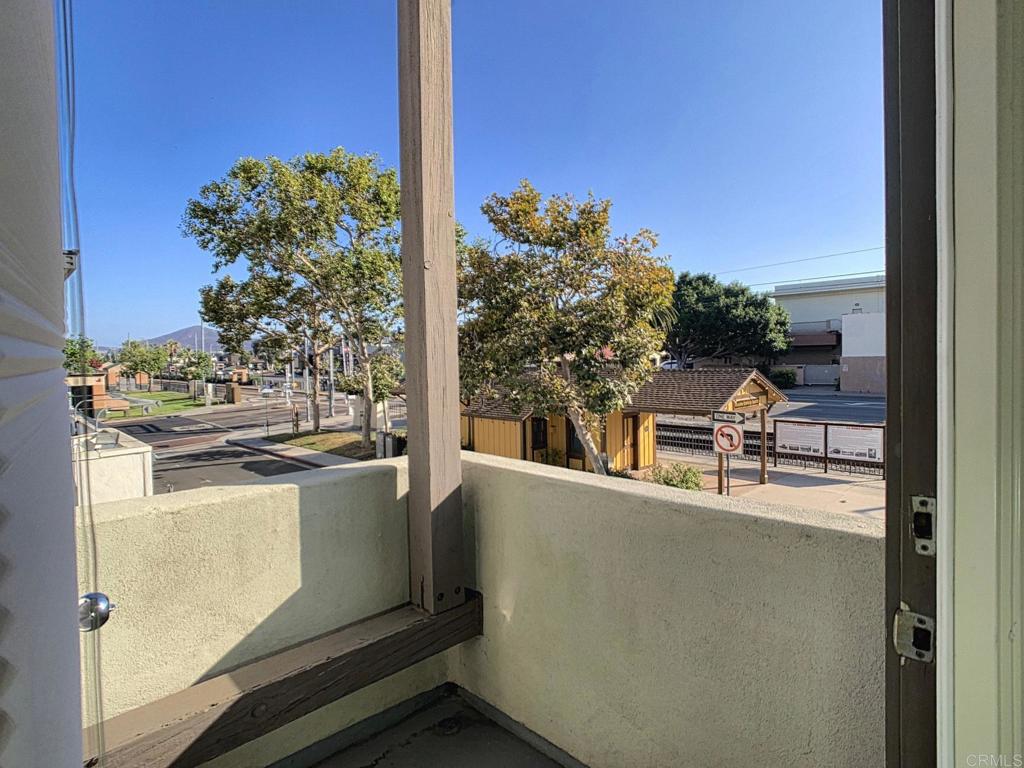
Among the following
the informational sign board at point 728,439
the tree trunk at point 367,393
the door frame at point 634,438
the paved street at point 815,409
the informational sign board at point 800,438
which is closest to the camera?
the informational sign board at point 728,439

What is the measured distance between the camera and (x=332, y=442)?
1210cm

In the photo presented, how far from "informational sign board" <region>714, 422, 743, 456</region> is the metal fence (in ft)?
5.96

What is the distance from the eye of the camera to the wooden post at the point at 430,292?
1.50 meters

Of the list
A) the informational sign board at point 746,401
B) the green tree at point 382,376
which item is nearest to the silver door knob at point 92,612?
the informational sign board at point 746,401

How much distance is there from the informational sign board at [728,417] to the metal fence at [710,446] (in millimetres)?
1612

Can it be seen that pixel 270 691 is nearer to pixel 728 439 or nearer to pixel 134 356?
pixel 134 356

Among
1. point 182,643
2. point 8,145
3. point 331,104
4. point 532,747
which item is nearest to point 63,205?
point 8,145

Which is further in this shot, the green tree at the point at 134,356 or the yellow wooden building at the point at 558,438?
the yellow wooden building at the point at 558,438

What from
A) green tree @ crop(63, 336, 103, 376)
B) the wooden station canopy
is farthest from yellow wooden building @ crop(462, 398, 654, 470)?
green tree @ crop(63, 336, 103, 376)

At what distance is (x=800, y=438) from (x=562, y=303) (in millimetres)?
4752

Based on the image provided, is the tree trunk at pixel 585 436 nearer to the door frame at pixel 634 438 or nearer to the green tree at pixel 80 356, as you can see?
the door frame at pixel 634 438

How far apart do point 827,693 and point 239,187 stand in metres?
9.85

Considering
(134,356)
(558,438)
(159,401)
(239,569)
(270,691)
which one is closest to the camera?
(270,691)

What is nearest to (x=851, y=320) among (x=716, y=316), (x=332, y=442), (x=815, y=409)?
(x=815, y=409)
